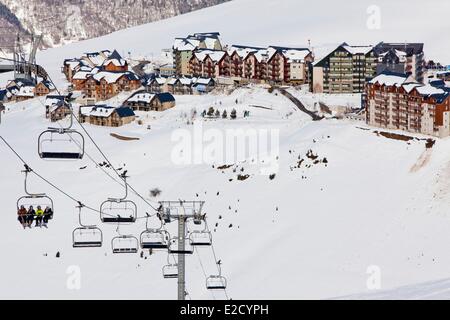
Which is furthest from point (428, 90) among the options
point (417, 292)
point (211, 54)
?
point (211, 54)

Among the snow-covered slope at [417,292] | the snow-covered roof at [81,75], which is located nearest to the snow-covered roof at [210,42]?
the snow-covered roof at [81,75]

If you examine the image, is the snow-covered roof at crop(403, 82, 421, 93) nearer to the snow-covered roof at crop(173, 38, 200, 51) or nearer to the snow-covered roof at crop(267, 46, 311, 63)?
the snow-covered roof at crop(267, 46, 311, 63)

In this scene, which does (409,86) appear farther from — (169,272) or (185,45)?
(185,45)

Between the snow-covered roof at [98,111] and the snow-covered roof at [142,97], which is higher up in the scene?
the snow-covered roof at [142,97]

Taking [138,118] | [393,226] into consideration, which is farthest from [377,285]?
[138,118]

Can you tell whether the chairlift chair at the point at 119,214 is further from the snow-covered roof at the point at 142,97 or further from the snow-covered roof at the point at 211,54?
the snow-covered roof at the point at 211,54
